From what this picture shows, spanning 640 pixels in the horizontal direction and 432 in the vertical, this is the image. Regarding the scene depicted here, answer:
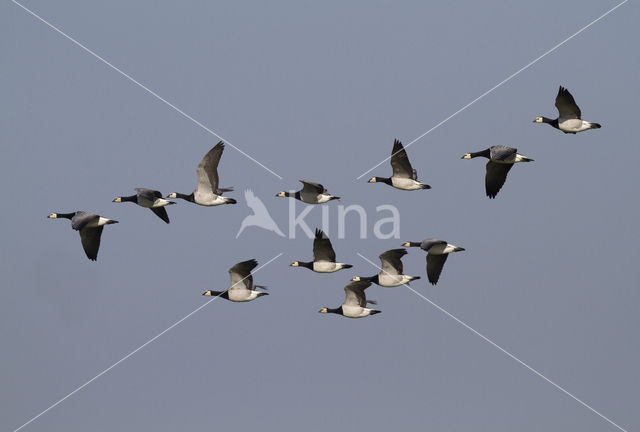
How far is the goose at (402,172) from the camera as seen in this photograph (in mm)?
48188

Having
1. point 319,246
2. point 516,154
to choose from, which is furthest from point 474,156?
point 319,246

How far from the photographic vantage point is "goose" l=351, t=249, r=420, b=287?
50062 mm

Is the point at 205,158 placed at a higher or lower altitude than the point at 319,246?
higher

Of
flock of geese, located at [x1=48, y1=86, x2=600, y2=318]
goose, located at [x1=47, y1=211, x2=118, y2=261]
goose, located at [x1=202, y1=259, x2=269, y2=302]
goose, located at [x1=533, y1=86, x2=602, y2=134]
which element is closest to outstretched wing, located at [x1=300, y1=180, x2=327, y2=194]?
flock of geese, located at [x1=48, y1=86, x2=600, y2=318]

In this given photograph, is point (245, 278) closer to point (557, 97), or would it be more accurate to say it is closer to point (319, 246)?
point (319, 246)

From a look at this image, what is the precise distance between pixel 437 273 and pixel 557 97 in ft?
25.7

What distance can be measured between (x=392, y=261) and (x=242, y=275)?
5407mm

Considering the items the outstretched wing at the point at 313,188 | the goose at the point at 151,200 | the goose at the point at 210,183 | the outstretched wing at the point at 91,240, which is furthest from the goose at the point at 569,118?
the outstretched wing at the point at 91,240

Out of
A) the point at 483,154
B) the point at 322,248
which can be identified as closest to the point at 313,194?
the point at 322,248

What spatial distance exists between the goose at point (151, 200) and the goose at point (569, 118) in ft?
44.2

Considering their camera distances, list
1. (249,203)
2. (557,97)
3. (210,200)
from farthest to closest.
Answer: (249,203) → (210,200) → (557,97)

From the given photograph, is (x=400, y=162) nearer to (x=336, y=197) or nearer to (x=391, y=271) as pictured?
(x=336, y=197)

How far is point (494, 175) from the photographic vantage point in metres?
47.5

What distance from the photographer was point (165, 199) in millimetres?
48812
